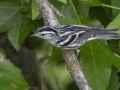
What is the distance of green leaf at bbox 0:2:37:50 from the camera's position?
9.54 ft

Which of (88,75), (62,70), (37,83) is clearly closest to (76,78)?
(88,75)

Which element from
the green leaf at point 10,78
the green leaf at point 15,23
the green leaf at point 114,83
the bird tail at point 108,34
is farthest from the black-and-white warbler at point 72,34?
the green leaf at point 10,78

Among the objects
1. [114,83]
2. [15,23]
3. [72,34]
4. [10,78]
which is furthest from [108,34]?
[10,78]

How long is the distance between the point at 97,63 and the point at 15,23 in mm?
828

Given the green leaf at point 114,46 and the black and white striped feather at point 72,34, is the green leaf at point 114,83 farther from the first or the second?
the black and white striped feather at point 72,34

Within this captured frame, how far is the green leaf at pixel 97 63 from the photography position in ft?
8.43

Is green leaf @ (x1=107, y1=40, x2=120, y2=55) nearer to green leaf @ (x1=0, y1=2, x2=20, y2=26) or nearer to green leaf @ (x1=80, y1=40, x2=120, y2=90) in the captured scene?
green leaf @ (x1=80, y1=40, x2=120, y2=90)

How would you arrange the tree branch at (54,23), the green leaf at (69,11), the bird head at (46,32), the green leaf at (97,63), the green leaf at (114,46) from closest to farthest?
the tree branch at (54,23)
the green leaf at (97,63)
the bird head at (46,32)
the green leaf at (69,11)
the green leaf at (114,46)

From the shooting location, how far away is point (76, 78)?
2363mm

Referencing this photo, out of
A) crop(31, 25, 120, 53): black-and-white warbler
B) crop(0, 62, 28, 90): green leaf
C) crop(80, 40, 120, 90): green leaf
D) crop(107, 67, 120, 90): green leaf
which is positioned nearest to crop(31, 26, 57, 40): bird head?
crop(31, 25, 120, 53): black-and-white warbler

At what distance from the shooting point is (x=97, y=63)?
267 centimetres

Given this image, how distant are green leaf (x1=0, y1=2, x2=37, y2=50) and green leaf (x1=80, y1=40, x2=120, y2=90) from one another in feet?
1.77

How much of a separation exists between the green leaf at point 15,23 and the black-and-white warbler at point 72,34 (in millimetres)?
182

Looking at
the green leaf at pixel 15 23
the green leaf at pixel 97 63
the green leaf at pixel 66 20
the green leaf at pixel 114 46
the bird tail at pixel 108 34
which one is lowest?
the green leaf at pixel 114 46
